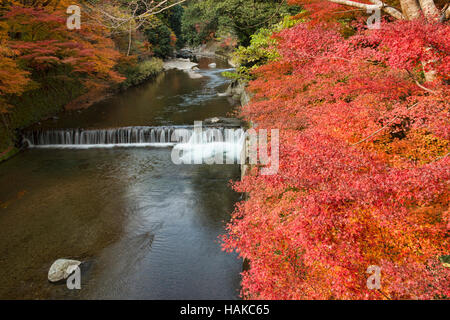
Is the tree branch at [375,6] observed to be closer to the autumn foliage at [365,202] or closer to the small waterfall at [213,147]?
the autumn foliage at [365,202]

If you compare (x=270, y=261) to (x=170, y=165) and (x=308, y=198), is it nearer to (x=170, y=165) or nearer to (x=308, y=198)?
(x=308, y=198)

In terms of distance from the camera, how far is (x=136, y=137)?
1372 centimetres

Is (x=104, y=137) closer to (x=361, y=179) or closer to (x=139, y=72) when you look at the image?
→ (x=361, y=179)

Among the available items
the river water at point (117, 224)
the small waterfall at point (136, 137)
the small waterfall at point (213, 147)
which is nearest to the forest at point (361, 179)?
the river water at point (117, 224)

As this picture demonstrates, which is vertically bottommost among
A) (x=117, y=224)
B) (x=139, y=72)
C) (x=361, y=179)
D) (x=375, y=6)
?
(x=117, y=224)

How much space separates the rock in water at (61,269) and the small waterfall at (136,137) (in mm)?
7906

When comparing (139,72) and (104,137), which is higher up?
(139,72)

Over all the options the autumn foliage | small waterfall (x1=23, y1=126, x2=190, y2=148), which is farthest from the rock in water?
small waterfall (x1=23, y1=126, x2=190, y2=148)

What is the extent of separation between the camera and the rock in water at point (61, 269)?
576 cm

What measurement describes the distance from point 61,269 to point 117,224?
2.03m

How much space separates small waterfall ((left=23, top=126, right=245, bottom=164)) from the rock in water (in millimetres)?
7906

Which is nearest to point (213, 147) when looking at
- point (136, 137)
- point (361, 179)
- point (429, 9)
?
point (136, 137)
